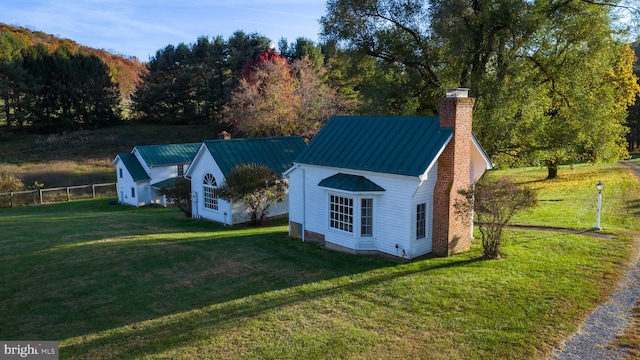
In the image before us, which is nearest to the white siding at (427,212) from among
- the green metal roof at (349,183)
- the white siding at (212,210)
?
the green metal roof at (349,183)

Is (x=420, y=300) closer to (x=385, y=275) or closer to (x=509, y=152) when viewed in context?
(x=385, y=275)

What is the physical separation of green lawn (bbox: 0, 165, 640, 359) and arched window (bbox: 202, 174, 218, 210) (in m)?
5.18

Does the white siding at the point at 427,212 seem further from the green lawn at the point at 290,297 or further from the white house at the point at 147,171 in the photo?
the white house at the point at 147,171

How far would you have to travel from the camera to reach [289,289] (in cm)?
1192

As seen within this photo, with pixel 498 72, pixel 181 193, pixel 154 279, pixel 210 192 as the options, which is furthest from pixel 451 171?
pixel 181 193

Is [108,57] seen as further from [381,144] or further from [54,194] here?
[381,144]

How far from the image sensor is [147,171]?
3447cm

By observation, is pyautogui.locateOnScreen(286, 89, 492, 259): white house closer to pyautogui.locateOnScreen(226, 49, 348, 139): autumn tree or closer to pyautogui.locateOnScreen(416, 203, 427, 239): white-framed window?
pyautogui.locateOnScreen(416, 203, 427, 239): white-framed window

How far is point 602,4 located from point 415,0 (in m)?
9.37

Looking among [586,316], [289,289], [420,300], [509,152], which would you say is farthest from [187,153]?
[586,316]

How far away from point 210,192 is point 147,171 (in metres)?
12.8

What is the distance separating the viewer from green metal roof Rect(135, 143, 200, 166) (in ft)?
114

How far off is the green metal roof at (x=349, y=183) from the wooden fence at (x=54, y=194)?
2916 centimetres

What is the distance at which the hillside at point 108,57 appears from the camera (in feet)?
275
